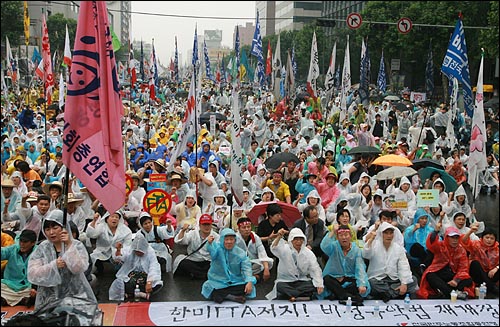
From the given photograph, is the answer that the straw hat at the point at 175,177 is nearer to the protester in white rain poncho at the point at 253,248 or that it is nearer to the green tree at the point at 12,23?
the protester in white rain poncho at the point at 253,248

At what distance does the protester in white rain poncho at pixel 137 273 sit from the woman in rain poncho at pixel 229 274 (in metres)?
0.67

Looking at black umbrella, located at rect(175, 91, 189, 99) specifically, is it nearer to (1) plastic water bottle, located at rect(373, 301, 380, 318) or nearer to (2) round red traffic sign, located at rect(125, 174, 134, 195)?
(2) round red traffic sign, located at rect(125, 174, 134, 195)

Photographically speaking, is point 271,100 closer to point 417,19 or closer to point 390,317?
point 417,19

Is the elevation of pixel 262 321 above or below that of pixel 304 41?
below

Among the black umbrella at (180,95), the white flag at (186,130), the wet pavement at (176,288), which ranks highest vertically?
the white flag at (186,130)

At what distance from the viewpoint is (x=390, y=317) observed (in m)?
6.82

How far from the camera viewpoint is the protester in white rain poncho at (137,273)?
23.9 ft

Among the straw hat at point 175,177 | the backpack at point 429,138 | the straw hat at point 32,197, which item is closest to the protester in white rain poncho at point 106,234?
the straw hat at point 32,197

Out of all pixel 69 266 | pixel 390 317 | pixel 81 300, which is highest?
pixel 69 266

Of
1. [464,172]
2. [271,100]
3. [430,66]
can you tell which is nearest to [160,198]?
[464,172]

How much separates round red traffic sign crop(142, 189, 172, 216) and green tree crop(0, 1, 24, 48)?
45077mm

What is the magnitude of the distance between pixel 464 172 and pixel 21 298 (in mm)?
9251

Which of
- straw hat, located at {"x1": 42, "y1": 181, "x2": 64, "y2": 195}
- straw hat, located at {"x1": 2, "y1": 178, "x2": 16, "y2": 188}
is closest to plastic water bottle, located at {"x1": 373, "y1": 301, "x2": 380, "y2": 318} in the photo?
straw hat, located at {"x1": 42, "y1": 181, "x2": 64, "y2": 195}

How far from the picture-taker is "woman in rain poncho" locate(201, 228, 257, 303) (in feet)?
23.4
